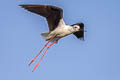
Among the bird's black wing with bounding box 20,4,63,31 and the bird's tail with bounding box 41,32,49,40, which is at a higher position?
the bird's black wing with bounding box 20,4,63,31

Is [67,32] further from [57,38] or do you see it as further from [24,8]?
[24,8]

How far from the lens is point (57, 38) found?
74.9ft

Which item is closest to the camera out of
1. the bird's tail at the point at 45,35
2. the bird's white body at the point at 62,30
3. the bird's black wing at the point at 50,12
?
the bird's black wing at the point at 50,12

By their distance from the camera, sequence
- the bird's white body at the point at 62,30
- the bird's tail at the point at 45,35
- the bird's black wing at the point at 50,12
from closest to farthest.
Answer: the bird's black wing at the point at 50,12
the bird's white body at the point at 62,30
the bird's tail at the point at 45,35

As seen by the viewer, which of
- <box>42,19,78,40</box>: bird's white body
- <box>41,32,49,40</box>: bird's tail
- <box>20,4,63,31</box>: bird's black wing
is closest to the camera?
<box>20,4,63,31</box>: bird's black wing

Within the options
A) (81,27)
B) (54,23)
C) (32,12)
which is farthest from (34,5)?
(81,27)

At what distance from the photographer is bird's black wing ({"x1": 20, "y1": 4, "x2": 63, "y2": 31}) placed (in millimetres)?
21547

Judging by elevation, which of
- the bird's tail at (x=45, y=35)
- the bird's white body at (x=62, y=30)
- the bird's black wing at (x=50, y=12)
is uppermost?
the bird's black wing at (x=50, y=12)

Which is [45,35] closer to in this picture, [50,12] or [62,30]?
[62,30]

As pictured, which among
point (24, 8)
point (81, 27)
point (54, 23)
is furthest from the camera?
point (81, 27)

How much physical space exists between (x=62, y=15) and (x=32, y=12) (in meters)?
1.76

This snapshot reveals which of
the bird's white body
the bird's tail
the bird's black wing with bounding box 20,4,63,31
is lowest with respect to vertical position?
the bird's tail

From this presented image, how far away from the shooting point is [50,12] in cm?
2223

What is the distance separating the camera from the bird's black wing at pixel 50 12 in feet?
70.7
